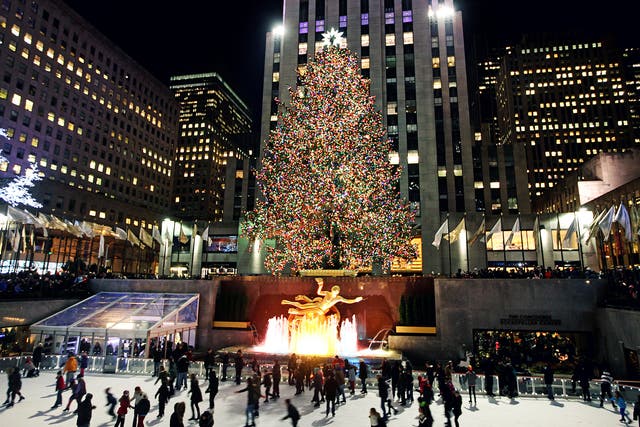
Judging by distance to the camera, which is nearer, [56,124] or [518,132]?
[56,124]

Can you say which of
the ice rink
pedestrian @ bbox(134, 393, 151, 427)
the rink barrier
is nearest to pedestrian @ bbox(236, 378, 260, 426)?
the ice rink

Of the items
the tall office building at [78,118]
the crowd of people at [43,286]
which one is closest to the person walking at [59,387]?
the crowd of people at [43,286]

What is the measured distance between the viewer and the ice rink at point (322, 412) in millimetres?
12562

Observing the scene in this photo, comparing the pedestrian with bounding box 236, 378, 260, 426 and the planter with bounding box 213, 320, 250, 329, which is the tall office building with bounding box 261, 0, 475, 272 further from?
the pedestrian with bounding box 236, 378, 260, 426

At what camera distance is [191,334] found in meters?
26.6

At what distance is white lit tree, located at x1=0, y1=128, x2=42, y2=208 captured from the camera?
183 feet

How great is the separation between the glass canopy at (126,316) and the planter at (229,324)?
1.39 m

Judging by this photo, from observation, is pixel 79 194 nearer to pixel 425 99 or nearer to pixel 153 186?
pixel 153 186

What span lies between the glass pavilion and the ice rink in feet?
18.8

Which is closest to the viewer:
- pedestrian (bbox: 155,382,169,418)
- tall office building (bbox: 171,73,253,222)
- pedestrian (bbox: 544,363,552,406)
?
pedestrian (bbox: 155,382,169,418)

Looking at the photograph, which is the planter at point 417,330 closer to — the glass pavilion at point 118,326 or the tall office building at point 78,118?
the glass pavilion at point 118,326

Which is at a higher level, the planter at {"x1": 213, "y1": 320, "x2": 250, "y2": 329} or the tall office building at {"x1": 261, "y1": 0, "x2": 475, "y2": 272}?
the tall office building at {"x1": 261, "y1": 0, "x2": 475, "y2": 272}

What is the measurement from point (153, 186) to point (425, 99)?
75.9 meters

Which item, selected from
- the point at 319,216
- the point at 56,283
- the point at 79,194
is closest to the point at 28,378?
the point at 56,283
